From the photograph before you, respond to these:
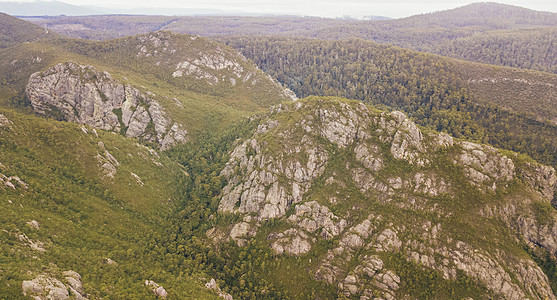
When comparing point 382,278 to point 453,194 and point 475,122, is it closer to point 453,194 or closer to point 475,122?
point 453,194

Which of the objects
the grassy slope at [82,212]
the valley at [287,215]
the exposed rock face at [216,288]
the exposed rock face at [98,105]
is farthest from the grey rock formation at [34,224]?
the exposed rock face at [98,105]

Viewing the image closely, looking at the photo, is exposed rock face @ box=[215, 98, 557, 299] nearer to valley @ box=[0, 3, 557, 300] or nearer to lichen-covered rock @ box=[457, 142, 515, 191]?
lichen-covered rock @ box=[457, 142, 515, 191]

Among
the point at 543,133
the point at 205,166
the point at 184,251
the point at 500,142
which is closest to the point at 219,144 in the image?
the point at 205,166

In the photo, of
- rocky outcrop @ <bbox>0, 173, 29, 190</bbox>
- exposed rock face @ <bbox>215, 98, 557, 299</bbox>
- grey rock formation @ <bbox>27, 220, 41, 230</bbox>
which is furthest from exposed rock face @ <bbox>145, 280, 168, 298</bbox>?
rocky outcrop @ <bbox>0, 173, 29, 190</bbox>

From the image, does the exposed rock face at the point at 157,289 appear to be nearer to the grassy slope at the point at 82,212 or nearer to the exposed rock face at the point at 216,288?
the grassy slope at the point at 82,212

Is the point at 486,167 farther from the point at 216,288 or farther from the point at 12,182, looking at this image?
the point at 12,182

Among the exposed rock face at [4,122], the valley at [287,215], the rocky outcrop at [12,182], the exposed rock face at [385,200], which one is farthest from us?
the exposed rock face at [4,122]
